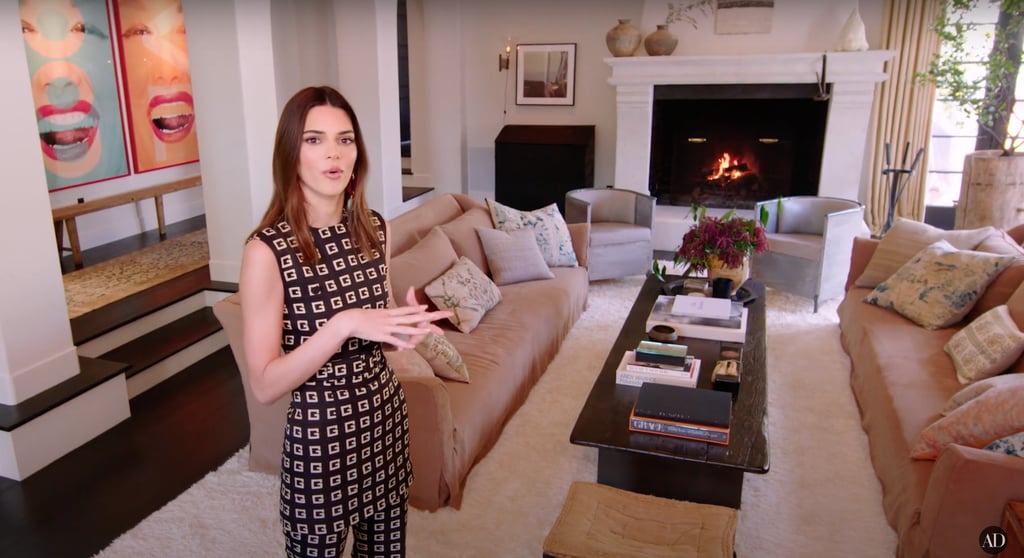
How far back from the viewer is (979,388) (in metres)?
2.55

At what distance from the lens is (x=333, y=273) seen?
157cm

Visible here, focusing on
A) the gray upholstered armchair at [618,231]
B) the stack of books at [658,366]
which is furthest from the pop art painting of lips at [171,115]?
the stack of books at [658,366]

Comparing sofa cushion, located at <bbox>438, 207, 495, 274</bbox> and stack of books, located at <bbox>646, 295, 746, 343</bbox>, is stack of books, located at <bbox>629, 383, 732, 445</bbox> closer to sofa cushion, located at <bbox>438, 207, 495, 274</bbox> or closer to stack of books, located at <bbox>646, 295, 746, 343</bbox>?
stack of books, located at <bbox>646, 295, 746, 343</bbox>

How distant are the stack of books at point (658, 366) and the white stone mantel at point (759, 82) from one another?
11.9 ft

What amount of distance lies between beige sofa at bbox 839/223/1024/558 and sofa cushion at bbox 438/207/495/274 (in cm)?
209

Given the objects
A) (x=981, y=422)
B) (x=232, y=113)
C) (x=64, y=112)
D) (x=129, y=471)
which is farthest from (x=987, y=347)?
(x=64, y=112)

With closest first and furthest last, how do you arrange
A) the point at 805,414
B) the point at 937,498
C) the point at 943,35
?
the point at 937,498, the point at 805,414, the point at 943,35

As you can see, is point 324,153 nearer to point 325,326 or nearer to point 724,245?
point 325,326

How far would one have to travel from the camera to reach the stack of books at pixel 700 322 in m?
3.49

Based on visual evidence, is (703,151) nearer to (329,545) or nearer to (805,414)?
(805,414)

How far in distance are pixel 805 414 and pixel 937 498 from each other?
1.42 metres

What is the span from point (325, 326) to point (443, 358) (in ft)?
5.17

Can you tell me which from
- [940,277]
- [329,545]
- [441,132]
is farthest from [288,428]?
[441,132]

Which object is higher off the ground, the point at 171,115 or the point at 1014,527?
the point at 171,115
